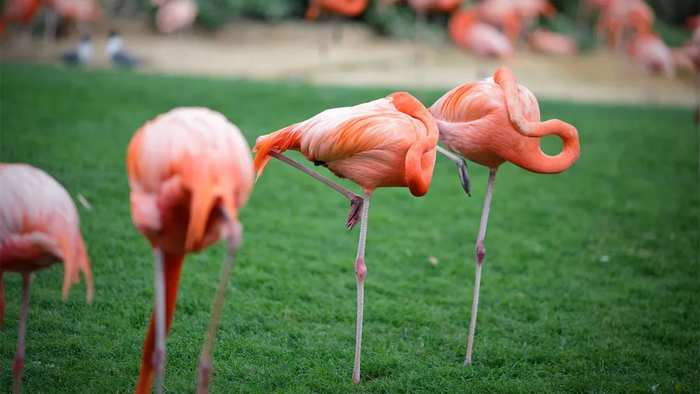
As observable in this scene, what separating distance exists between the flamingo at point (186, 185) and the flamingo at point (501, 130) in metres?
1.40

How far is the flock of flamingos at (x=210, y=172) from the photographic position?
2123 millimetres

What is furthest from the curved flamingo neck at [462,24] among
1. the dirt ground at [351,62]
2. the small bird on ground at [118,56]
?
the small bird on ground at [118,56]

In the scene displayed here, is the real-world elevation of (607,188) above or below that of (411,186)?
below

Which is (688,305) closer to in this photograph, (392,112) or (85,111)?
(392,112)

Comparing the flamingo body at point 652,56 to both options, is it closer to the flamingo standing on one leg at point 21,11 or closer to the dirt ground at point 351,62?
the dirt ground at point 351,62

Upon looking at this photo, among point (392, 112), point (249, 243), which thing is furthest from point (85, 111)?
point (392, 112)

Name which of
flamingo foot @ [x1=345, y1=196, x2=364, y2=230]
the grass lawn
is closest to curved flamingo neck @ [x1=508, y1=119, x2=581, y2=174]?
flamingo foot @ [x1=345, y1=196, x2=364, y2=230]

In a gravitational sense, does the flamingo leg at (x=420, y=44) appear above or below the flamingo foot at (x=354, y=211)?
below

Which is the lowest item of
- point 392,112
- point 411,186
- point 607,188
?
point 607,188

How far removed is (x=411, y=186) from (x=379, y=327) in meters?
1.09

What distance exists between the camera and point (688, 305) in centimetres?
409

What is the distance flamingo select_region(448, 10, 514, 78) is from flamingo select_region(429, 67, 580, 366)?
6673 millimetres

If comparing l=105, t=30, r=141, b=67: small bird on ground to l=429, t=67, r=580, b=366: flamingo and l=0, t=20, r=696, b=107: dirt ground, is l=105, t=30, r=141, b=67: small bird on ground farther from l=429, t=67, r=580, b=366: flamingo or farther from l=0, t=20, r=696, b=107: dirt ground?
l=429, t=67, r=580, b=366: flamingo

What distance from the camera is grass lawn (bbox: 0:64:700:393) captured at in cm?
314
